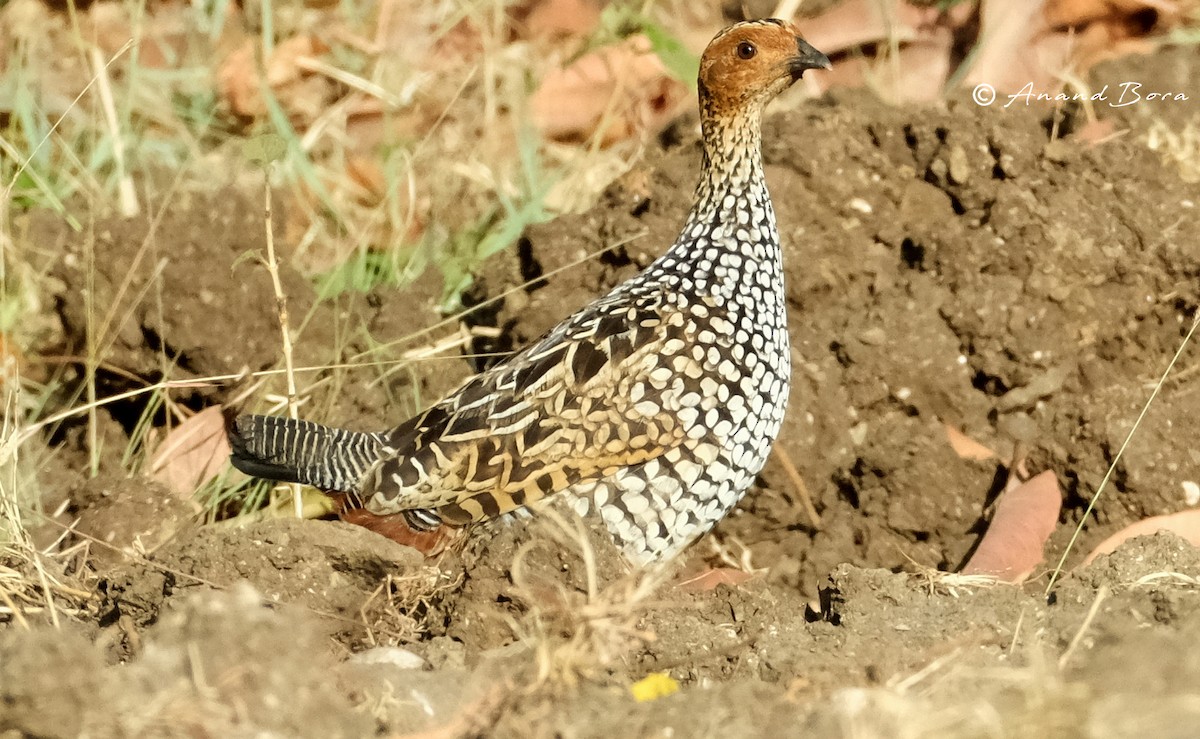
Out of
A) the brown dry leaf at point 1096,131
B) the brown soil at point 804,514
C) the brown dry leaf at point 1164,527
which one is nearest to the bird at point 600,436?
the brown soil at point 804,514

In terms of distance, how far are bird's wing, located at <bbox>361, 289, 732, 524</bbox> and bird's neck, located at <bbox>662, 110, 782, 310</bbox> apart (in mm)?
202

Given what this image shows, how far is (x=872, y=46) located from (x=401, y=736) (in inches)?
175

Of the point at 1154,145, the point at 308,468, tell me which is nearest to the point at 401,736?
the point at 308,468

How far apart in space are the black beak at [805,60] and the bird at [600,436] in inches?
26.7

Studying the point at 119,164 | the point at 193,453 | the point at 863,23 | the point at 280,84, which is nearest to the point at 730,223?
the point at 193,453

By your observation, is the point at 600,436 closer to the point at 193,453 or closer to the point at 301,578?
the point at 301,578

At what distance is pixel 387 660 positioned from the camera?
11.1 feet

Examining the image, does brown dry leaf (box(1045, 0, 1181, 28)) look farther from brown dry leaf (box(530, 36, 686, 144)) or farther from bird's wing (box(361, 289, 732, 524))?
bird's wing (box(361, 289, 732, 524))

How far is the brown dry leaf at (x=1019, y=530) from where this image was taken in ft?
14.1

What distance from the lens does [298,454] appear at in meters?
4.09

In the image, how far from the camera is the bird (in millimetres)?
4078

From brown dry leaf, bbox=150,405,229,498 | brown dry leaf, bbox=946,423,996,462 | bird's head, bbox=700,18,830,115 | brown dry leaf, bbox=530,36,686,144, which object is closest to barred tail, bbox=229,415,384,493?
brown dry leaf, bbox=150,405,229,498

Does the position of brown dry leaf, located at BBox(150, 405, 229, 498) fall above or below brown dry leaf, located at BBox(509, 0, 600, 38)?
below

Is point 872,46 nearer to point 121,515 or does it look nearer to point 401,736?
point 121,515
